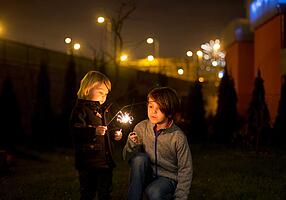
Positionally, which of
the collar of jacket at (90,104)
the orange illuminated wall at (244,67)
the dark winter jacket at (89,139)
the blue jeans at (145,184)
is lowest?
the blue jeans at (145,184)

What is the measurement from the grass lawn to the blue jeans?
2.18 meters

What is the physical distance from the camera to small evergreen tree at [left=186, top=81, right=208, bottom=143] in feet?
60.3

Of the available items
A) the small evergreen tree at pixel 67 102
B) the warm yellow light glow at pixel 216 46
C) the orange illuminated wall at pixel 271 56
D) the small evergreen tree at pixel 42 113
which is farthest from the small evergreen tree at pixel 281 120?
the warm yellow light glow at pixel 216 46

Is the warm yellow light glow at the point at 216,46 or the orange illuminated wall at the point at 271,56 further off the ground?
the warm yellow light glow at the point at 216,46

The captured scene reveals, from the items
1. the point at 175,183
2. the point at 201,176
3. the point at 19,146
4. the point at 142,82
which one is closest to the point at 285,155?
the point at 201,176

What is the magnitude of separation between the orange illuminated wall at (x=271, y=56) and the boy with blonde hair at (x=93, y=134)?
12853 millimetres

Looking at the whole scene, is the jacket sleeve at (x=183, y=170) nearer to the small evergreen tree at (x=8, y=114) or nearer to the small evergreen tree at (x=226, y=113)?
the small evergreen tree at (x=8, y=114)

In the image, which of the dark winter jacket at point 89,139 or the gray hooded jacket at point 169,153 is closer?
the gray hooded jacket at point 169,153

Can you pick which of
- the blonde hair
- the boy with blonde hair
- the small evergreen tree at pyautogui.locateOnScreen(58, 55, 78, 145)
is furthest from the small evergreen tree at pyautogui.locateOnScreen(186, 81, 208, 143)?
the blonde hair

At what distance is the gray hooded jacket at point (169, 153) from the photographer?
458 centimetres

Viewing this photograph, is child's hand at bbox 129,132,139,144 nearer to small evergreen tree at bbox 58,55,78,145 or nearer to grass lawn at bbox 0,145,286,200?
grass lawn at bbox 0,145,286,200

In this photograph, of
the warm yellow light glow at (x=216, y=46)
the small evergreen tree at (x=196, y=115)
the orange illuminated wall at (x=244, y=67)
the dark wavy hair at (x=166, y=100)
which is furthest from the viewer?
the warm yellow light glow at (x=216, y=46)

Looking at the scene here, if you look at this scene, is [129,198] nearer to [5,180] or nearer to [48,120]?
[5,180]

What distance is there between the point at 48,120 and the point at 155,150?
41.1ft
